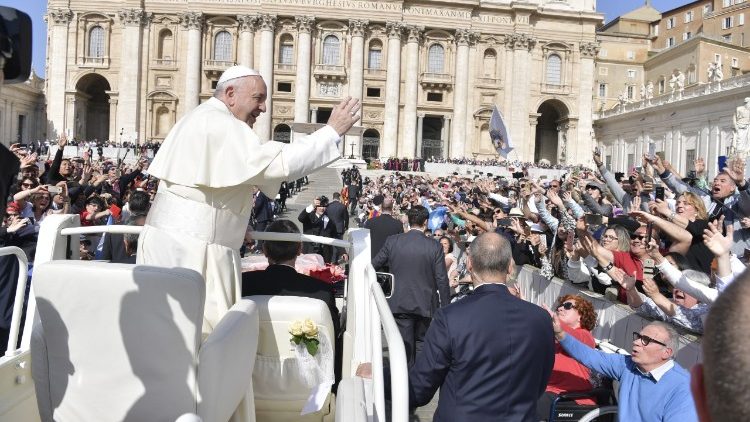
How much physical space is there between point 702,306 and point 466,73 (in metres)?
47.7

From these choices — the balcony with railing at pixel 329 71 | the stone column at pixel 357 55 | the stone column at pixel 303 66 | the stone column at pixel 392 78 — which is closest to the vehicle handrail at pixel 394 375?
the stone column at pixel 357 55

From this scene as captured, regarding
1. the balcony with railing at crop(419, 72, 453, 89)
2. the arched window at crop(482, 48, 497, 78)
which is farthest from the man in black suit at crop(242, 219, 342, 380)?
the arched window at crop(482, 48, 497, 78)

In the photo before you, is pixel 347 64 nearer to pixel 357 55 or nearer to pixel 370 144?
pixel 357 55

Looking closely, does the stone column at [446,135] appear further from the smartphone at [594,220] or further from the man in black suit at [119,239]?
the man in black suit at [119,239]

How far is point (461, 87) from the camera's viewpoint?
167ft

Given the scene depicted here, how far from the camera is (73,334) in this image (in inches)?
95.7

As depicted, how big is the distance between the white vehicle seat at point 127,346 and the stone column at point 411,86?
160 ft

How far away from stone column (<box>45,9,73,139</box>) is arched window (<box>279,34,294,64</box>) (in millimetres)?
15123

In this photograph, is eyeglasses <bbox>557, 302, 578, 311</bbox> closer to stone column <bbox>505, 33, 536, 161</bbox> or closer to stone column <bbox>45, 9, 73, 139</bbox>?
stone column <bbox>505, 33, 536, 161</bbox>

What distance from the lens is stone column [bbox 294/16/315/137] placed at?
49344 millimetres

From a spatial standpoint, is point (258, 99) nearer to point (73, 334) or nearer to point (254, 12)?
point (73, 334)

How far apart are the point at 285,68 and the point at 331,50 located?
3.72m

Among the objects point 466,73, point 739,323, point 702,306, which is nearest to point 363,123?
point 466,73

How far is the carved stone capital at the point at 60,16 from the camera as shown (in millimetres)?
48312
